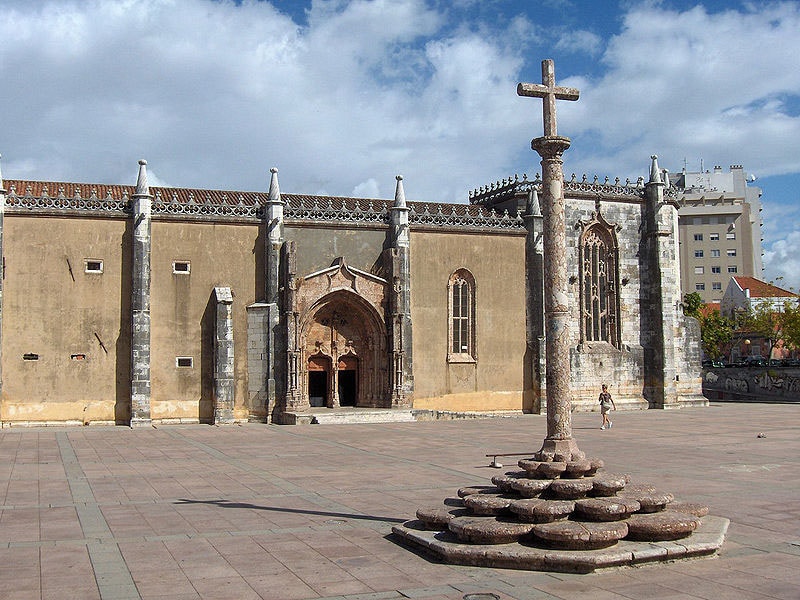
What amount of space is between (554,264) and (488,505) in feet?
13.1

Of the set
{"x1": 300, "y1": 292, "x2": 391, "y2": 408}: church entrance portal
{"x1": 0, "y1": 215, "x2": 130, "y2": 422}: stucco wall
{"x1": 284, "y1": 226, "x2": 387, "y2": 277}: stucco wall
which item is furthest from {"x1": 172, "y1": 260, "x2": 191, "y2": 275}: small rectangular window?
{"x1": 300, "y1": 292, "x2": 391, "y2": 408}: church entrance portal

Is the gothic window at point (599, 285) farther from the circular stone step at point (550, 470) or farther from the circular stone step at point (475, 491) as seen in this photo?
the circular stone step at point (550, 470)

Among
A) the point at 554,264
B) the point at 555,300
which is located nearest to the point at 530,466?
the point at 555,300

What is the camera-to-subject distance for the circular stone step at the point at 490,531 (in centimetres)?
1007

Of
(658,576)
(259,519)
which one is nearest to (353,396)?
(259,519)

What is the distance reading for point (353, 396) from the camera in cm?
3559

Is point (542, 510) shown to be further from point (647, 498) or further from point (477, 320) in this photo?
point (477, 320)

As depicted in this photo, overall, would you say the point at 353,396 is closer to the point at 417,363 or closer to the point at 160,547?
the point at 417,363

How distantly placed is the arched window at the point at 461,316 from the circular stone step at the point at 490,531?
24902 millimetres

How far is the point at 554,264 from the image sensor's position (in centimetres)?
1298

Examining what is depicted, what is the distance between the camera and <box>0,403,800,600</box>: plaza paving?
883cm

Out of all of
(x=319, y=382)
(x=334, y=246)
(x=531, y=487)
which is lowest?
(x=531, y=487)

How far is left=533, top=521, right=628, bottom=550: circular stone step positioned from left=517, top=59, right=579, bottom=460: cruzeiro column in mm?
2360

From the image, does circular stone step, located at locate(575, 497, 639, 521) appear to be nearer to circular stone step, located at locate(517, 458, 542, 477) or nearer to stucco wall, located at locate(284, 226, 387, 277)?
circular stone step, located at locate(517, 458, 542, 477)
